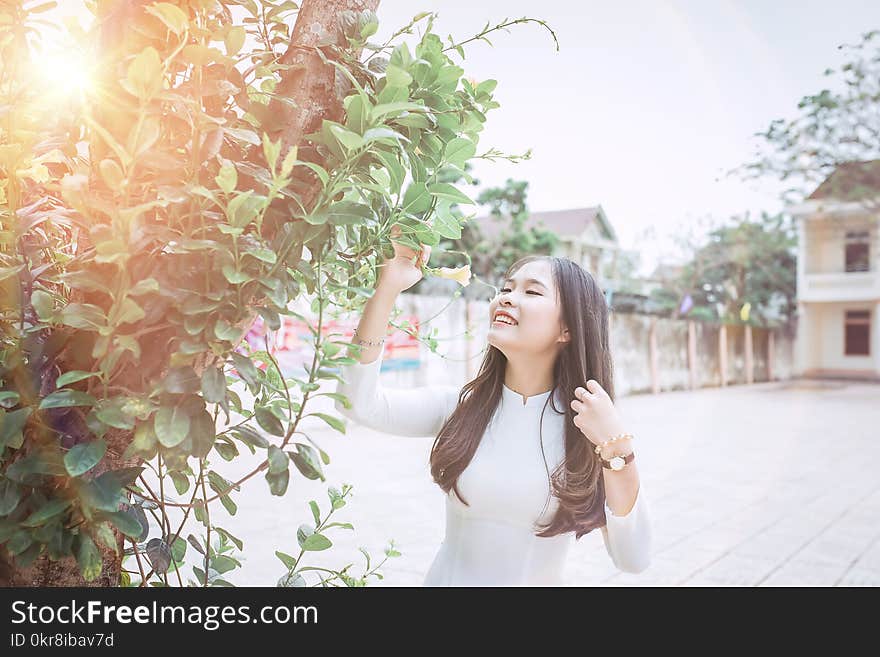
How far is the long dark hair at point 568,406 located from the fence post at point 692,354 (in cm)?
1473

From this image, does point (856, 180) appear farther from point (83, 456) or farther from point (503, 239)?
point (83, 456)

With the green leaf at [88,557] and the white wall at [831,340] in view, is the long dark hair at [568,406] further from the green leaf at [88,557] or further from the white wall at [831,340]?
the white wall at [831,340]

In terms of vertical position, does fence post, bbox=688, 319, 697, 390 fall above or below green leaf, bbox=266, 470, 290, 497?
below

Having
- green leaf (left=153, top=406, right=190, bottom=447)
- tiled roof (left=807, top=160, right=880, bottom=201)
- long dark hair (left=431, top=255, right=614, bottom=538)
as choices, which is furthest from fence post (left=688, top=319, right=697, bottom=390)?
green leaf (left=153, top=406, right=190, bottom=447)

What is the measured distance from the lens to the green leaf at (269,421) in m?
0.85

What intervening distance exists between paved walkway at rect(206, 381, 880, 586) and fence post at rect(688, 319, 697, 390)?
599cm

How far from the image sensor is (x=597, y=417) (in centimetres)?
110

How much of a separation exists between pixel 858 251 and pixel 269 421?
21.7 metres

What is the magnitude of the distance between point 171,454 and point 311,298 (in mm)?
289

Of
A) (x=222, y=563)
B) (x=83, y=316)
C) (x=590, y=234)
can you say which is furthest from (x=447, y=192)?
(x=590, y=234)

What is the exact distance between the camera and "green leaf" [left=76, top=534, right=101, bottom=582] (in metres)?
0.83

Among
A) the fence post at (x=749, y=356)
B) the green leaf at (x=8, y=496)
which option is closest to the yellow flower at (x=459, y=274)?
the green leaf at (x=8, y=496)

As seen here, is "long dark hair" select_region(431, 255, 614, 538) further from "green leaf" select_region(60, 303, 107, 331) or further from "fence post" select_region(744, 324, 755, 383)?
"fence post" select_region(744, 324, 755, 383)
